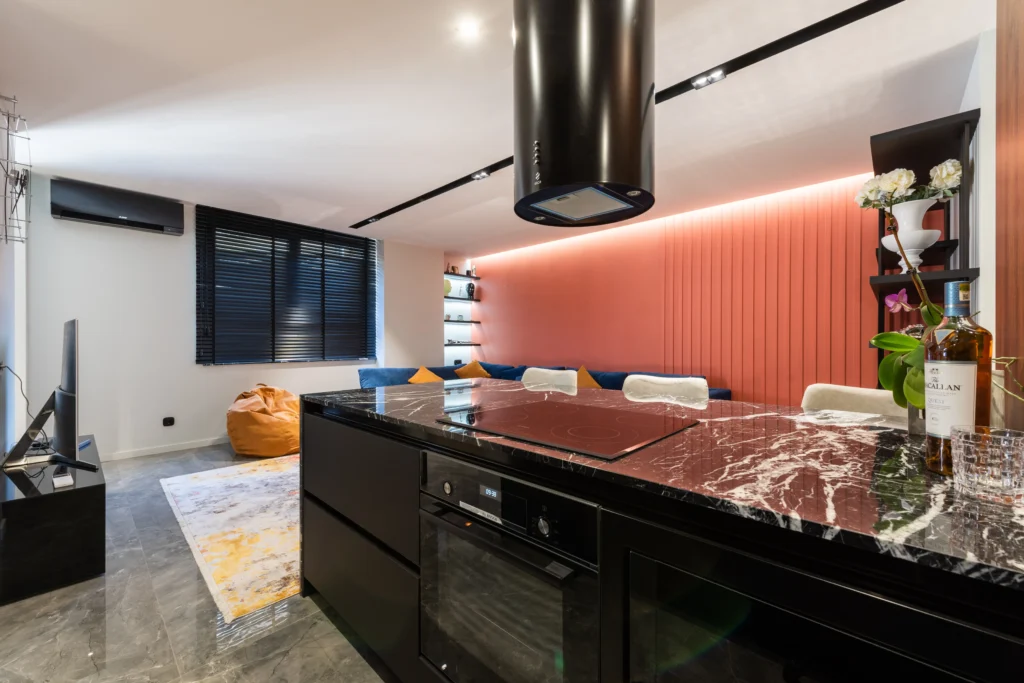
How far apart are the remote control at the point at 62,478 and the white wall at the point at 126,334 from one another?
2.14 m

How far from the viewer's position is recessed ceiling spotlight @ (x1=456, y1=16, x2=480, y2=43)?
1.77 metres

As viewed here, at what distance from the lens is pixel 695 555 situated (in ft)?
2.23

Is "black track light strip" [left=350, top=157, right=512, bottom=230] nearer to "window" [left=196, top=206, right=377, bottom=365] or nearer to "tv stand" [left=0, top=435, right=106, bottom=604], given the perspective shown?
"window" [left=196, top=206, right=377, bottom=365]

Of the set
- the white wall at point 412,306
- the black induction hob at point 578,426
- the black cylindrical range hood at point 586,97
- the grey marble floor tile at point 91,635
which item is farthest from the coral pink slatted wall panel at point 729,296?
the grey marble floor tile at point 91,635

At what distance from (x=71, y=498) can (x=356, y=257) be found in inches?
160

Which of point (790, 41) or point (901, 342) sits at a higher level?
point (790, 41)

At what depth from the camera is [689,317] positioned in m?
4.37

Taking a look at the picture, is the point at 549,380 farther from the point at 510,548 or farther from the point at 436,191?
the point at 436,191

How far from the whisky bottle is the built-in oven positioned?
600 millimetres

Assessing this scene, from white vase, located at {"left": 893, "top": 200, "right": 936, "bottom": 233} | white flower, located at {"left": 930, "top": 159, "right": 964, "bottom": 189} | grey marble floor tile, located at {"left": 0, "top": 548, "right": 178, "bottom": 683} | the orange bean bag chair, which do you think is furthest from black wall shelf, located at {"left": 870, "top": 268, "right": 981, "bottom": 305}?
the orange bean bag chair

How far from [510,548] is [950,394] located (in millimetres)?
847

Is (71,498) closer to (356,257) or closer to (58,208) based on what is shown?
(58,208)

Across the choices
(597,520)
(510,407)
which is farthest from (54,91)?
(597,520)

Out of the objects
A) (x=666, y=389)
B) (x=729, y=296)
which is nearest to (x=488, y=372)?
(x=729, y=296)
